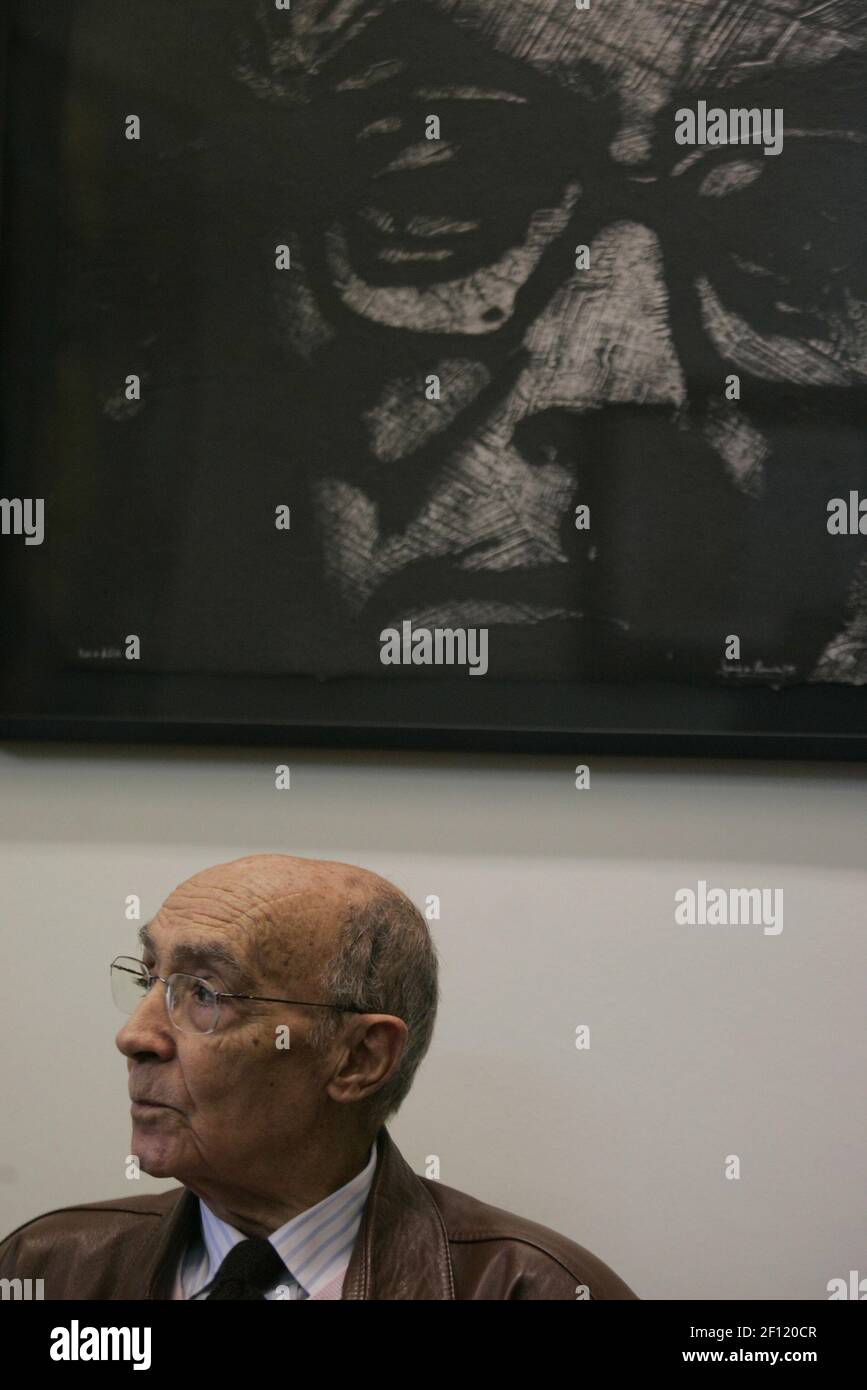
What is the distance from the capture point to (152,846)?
1.56 meters

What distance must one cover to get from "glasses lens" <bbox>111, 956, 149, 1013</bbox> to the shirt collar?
0.55 ft

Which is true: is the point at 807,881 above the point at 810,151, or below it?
below

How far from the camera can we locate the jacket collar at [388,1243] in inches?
38.7

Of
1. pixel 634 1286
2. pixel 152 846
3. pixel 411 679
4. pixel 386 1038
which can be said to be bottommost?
pixel 634 1286

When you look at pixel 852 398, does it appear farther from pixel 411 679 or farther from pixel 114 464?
pixel 114 464

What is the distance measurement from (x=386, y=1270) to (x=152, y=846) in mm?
686

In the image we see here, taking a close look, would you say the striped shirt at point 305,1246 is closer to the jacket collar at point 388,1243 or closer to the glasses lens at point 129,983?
the jacket collar at point 388,1243

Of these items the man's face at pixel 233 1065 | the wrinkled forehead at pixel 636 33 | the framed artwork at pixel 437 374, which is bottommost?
the man's face at pixel 233 1065

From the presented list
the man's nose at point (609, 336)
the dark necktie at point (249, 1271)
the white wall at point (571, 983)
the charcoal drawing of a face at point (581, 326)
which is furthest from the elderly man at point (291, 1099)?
the man's nose at point (609, 336)

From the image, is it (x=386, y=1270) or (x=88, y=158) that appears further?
(x=88, y=158)

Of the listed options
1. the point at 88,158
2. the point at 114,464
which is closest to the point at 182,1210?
the point at 114,464

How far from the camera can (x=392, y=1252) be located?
1.00m

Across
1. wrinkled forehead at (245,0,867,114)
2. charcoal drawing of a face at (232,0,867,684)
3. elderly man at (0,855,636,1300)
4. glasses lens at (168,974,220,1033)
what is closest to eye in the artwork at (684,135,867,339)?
charcoal drawing of a face at (232,0,867,684)

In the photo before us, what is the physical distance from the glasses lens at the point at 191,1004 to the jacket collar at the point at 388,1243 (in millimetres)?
152
